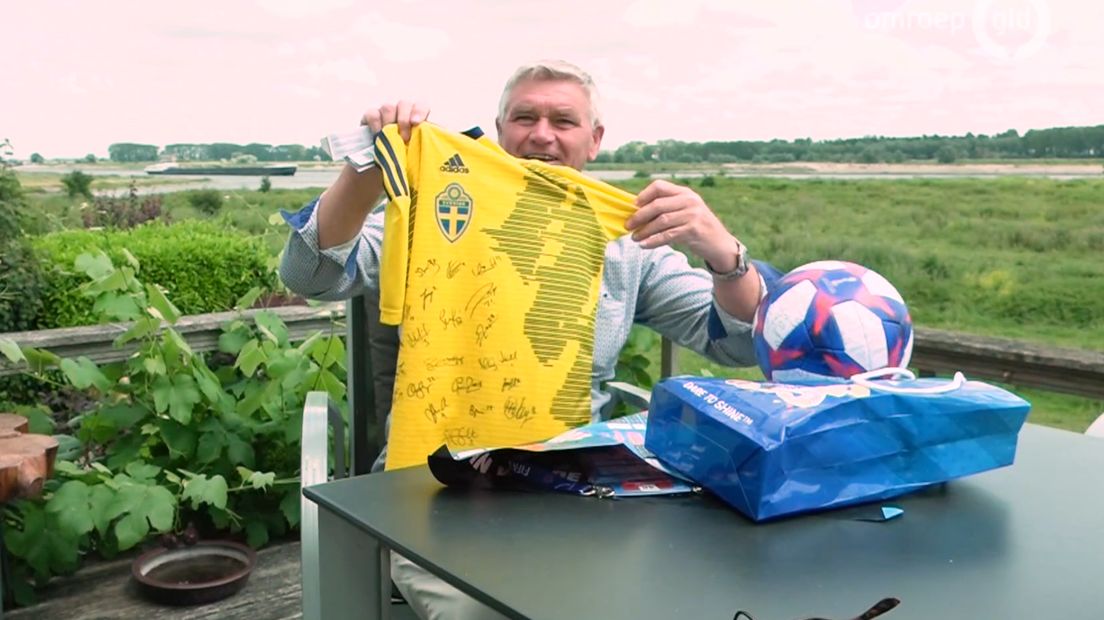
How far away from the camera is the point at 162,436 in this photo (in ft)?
8.79

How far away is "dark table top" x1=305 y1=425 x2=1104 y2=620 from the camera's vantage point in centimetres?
87

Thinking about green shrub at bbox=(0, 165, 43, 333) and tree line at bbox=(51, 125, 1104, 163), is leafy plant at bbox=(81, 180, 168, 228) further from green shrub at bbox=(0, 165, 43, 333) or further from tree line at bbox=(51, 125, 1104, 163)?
green shrub at bbox=(0, 165, 43, 333)

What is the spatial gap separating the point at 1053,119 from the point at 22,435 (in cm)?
371

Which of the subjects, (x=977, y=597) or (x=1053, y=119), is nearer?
(x=977, y=597)

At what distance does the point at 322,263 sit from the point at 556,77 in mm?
608

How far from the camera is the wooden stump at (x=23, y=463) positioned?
6.81 ft

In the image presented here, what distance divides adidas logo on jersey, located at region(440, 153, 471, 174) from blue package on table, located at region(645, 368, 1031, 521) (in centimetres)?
61

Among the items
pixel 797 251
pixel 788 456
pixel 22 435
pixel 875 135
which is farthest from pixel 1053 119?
pixel 22 435

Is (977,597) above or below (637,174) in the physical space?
below

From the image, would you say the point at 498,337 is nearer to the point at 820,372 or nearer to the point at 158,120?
the point at 820,372

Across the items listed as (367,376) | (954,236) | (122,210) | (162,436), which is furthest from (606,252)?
(954,236)

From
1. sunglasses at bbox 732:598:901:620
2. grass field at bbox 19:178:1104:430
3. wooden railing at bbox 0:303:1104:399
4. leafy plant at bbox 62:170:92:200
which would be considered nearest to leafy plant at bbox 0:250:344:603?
wooden railing at bbox 0:303:1104:399

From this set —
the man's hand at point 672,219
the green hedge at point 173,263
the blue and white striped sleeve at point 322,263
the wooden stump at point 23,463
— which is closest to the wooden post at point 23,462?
the wooden stump at point 23,463

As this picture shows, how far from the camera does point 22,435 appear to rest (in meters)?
2.30
